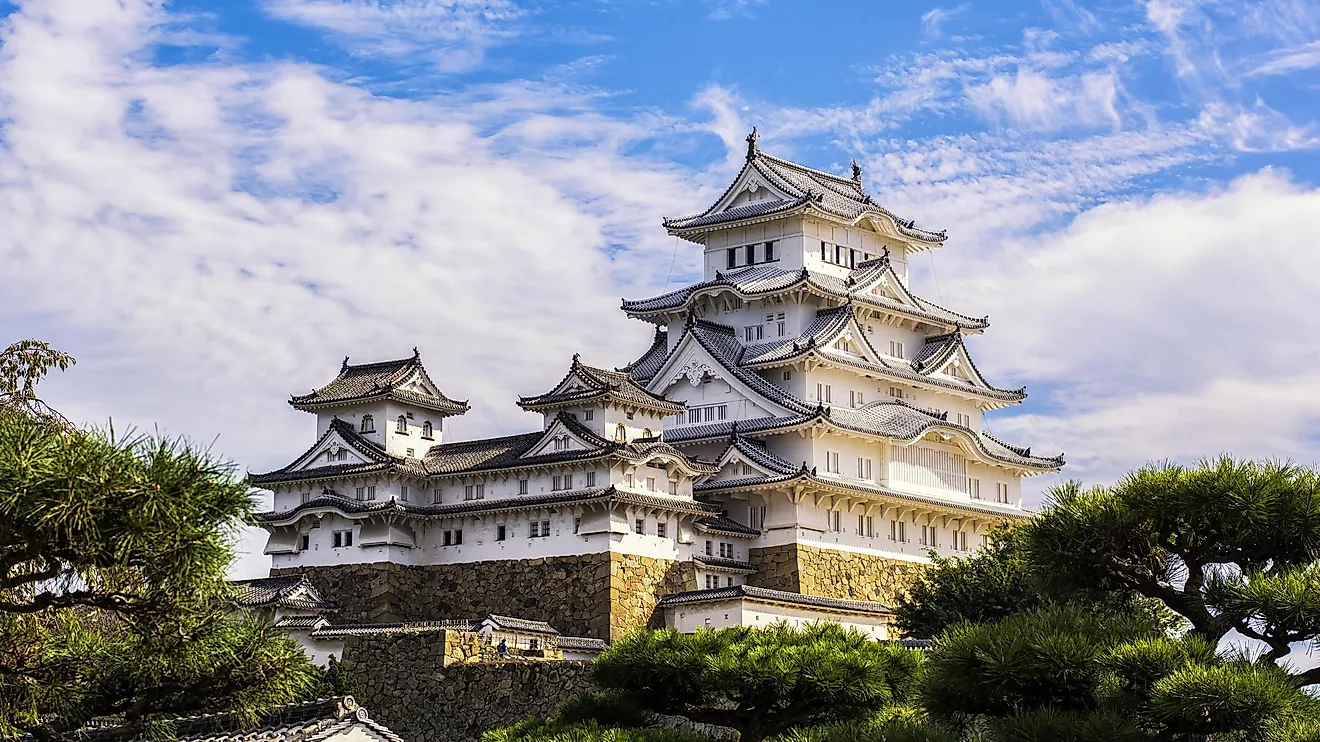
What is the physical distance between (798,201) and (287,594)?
20.1 metres

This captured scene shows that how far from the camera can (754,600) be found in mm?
42844

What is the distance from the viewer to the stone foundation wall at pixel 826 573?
155 ft

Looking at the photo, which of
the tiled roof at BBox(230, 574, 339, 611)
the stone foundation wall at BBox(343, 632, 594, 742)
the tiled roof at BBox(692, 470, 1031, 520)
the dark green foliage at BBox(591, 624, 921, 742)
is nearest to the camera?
the dark green foliage at BBox(591, 624, 921, 742)

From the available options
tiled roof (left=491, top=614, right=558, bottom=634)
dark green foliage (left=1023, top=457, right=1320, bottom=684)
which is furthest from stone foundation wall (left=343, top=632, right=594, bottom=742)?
dark green foliage (left=1023, top=457, right=1320, bottom=684)

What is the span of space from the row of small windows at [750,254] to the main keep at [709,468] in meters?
0.07

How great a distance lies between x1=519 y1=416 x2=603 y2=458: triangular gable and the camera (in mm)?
45344

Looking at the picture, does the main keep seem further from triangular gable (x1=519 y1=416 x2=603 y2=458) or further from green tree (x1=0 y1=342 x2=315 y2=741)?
green tree (x1=0 y1=342 x2=315 y2=741)

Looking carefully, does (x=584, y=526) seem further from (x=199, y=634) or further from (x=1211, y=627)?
(x=199, y=634)

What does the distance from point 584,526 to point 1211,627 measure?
27273 mm

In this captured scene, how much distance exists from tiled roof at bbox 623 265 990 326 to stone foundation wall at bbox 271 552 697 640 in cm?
1050

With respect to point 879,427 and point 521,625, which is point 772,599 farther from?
point 879,427

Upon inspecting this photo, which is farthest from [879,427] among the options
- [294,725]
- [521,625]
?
[294,725]

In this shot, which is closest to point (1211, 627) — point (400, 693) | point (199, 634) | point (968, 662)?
point (968, 662)

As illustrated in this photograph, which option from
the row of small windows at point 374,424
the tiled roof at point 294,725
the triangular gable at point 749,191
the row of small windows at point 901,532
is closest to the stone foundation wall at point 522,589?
the row of small windows at point 374,424
